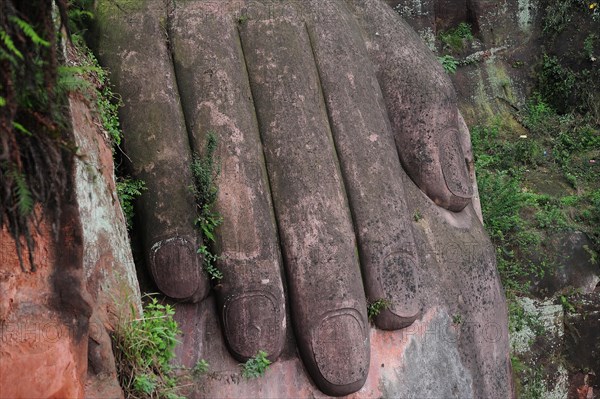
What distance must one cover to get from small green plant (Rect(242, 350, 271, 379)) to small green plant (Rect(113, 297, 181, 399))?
16.3 inches

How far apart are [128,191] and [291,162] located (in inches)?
Answer: 35.7

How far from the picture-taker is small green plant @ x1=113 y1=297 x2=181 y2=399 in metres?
4.20

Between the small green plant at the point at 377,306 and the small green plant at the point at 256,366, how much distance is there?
2.14ft

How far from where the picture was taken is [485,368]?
17.7ft

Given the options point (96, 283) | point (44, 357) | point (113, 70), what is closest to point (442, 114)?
point (113, 70)

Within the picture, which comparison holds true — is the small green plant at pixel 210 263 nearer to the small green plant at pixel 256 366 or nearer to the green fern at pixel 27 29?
the small green plant at pixel 256 366

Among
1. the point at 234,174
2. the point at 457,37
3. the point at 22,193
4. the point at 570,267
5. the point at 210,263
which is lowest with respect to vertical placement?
the point at 570,267

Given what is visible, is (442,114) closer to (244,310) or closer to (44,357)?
(244,310)

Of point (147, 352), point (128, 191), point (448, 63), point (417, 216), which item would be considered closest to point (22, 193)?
point (147, 352)

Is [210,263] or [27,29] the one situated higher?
[27,29]

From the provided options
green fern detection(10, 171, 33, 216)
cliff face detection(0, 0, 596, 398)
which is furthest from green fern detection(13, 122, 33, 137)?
cliff face detection(0, 0, 596, 398)

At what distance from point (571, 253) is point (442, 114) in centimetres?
238

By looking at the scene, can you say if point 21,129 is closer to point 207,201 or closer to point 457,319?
point 207,201

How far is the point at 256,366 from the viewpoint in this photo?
186 inches
